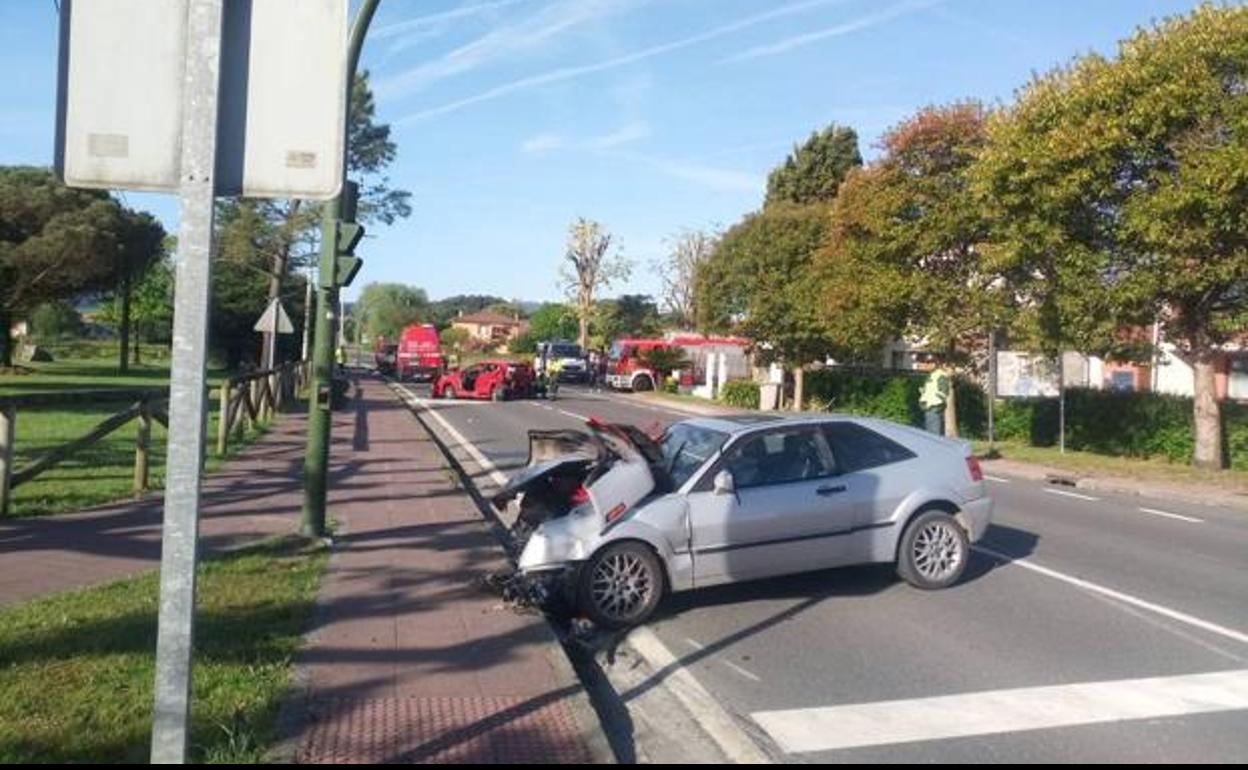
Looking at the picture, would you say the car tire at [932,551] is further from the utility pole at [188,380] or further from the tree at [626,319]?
the tree at [626,319]

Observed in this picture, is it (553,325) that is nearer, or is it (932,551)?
(932,551)

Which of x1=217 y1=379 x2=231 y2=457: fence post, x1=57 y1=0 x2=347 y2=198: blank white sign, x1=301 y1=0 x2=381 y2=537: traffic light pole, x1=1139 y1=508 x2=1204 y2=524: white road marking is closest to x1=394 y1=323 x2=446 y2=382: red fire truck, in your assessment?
x1=217 y1=379 x2=231 y2=457: fence post

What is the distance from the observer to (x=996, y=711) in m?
6.01

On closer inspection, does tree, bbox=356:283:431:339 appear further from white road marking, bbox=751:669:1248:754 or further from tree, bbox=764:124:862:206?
white road marking, bbox=751:669:1248:754

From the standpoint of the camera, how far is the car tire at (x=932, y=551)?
9.02 meters

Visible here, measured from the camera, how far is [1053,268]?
71.4 feet

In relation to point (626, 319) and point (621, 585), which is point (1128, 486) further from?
point (626, 319)

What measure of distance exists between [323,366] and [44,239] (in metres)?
42.2

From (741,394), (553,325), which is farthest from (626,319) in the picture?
(741,394)

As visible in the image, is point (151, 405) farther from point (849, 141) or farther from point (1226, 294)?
point (849, 141)

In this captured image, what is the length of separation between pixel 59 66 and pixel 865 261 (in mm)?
26730

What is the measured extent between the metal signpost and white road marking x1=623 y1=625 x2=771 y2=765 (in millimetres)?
2644

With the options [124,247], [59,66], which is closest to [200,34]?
[59,66]

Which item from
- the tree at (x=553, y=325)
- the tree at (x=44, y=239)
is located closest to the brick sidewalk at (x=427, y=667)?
the tree at (x=44, y=239)
